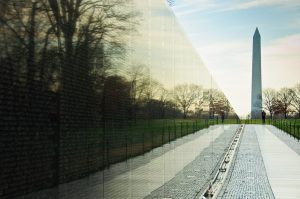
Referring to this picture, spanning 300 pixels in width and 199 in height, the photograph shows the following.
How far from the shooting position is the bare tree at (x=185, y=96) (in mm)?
8672

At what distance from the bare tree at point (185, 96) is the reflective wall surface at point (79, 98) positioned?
2.38 meters

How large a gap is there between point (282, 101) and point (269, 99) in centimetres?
234

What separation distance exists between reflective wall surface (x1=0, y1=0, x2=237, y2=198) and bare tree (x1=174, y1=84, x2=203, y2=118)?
238 cm

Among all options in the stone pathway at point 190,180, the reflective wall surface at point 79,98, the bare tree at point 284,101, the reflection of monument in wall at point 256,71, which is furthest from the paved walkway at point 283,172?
the bare tree at point 284,101

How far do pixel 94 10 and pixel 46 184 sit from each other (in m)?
1.23

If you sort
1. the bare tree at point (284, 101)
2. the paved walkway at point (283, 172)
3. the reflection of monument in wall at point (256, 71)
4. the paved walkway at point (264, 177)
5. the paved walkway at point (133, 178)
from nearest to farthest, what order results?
the paved walkway at point (133, 178), the paved walkway at point (264, 177), the paved walkway at point (283, 172), the reflection of monument in wall at point (256, 71), the bare tree at point (284, 101)

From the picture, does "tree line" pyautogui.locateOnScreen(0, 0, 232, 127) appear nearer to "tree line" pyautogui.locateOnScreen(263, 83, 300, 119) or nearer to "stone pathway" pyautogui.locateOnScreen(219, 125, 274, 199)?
"stone pathway" pyautogui.locateOnScreen(219, 125, 274, 199)

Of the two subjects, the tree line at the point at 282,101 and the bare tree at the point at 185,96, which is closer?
the bare tree at the point at 185,96

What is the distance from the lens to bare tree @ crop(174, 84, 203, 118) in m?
8.67

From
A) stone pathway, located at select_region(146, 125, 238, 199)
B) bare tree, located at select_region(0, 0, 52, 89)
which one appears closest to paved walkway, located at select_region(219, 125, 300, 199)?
stone pathway, located at select_region(146, 125, 238, 199)

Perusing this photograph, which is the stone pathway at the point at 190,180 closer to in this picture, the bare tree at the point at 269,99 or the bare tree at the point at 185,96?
the bare tree at the point at 185,96

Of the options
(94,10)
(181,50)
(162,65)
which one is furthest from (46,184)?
(181,50)

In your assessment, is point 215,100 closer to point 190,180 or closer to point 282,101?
point 190,180

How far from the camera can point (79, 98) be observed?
301 centimetres
